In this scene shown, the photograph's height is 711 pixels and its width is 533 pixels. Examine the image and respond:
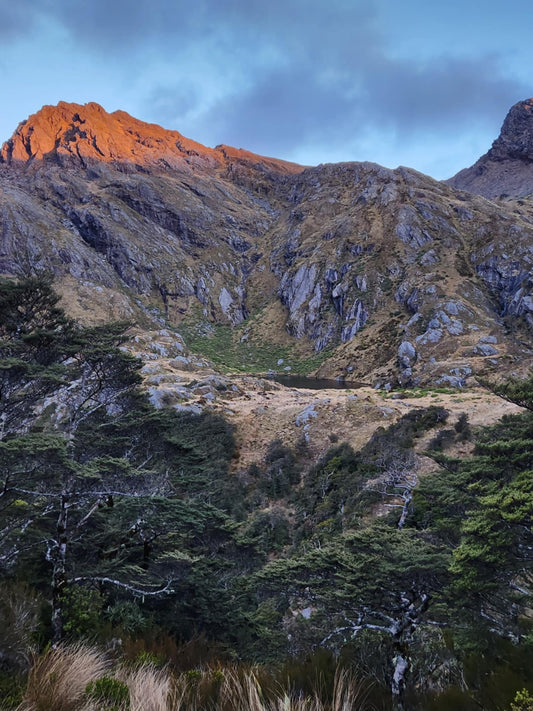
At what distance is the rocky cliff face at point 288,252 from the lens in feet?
182

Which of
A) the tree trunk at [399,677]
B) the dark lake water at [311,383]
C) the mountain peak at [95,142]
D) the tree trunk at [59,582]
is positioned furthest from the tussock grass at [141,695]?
the mountain peak at [95,142]

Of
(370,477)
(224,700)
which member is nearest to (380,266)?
(370,477)

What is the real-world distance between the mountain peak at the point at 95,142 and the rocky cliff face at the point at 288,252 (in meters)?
0.73

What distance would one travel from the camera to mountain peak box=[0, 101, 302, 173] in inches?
4319

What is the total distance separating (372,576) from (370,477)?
411 inches

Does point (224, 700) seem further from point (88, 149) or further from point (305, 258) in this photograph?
point (88, 149)

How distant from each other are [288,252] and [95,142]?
3131 inches

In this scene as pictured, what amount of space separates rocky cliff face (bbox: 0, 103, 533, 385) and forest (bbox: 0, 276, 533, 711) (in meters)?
35.3

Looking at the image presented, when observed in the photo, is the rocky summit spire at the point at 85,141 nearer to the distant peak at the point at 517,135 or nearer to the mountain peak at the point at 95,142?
the mountain peak at the point at 95,142

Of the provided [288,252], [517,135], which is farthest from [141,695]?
[517,135]

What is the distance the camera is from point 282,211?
5108 inches

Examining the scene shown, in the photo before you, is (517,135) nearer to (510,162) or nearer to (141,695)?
(510,162)

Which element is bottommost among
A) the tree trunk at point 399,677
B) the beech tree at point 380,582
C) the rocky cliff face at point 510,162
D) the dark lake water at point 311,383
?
the dark lake water at point 311,383

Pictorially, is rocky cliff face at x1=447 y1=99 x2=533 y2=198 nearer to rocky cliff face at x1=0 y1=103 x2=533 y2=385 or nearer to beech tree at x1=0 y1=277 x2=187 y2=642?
rocky cliff face at x1=0 y1=103 x2=533 y2=385
